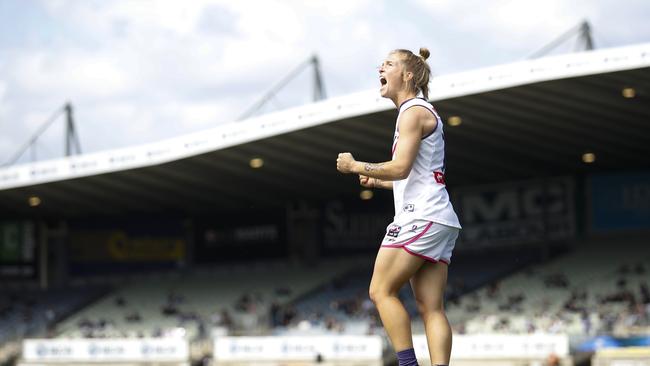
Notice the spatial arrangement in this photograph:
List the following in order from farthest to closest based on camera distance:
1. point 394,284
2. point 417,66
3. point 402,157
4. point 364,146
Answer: point 364,146, point 417,66, point 394,284, point 402,157

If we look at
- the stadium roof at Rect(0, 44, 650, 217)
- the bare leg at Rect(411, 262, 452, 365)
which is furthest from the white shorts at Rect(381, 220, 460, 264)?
the stadium roof at Rect(0, 44, 650, 217)

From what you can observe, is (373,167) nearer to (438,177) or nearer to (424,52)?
(438,177)

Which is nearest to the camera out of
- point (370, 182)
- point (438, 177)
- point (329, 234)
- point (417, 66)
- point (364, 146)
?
point (438, 177)

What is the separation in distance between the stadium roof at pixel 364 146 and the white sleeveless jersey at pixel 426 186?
65.1ft

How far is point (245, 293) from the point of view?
1780 inches

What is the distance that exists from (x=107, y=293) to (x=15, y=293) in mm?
4105

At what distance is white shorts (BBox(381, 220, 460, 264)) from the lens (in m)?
5.96

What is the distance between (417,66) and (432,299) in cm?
131

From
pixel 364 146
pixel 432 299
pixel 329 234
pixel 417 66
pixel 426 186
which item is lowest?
pixel 432 299

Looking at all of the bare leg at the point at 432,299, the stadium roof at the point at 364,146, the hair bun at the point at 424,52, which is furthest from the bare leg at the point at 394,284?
the stadium roof at the point at 364,146

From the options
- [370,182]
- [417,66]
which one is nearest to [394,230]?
[370,182]

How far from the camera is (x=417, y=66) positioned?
6.24 metres

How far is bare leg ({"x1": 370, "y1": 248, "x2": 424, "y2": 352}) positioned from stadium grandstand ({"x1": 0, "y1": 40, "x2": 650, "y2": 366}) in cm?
2012

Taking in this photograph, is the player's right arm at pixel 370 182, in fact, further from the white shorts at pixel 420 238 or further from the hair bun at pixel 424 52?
the hair bun at pixel 424 52
